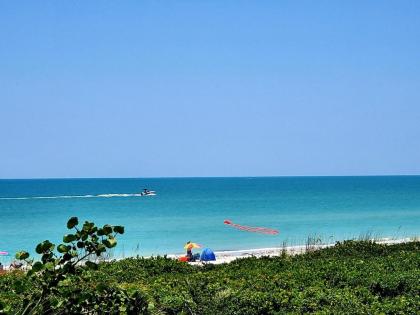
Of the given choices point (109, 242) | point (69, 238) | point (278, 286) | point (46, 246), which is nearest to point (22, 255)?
point (46, 246)

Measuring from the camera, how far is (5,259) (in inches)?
1280

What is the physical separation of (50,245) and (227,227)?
49947 millimetres

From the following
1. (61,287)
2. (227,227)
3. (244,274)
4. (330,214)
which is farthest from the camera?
(330,214)

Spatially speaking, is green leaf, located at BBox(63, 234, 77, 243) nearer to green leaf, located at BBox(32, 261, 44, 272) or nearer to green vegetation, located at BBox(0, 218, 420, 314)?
green leaf, located at BBox(32, 261, 44, 272)

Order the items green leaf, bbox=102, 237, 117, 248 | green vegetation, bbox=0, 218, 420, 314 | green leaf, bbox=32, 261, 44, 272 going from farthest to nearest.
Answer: green vegetation, bbox=0, 218, 420, 314 < green leaf, bbox=102, 237, 117, 248 < green leaf, bbox=32, 261, 44, 272

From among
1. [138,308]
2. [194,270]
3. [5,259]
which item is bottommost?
[5,259]

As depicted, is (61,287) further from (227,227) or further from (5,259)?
(227,227)

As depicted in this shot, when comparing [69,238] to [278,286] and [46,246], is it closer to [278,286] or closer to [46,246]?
[46,246]

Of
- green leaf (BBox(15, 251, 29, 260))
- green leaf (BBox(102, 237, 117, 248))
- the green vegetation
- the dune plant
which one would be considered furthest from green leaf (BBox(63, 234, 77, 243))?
the green vegetation

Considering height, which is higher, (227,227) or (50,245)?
(50,245)

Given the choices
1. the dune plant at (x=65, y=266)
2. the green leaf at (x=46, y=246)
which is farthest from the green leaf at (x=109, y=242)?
the green leaf at (x=46, y=246)

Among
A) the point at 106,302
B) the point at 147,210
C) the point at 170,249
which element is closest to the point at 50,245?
the point at 106,302

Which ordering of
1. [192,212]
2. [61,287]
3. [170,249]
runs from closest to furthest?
[61,287]
[170,249]
[192,212]

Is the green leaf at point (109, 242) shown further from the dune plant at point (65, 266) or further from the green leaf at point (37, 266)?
the green leaf at point (37, 266)
